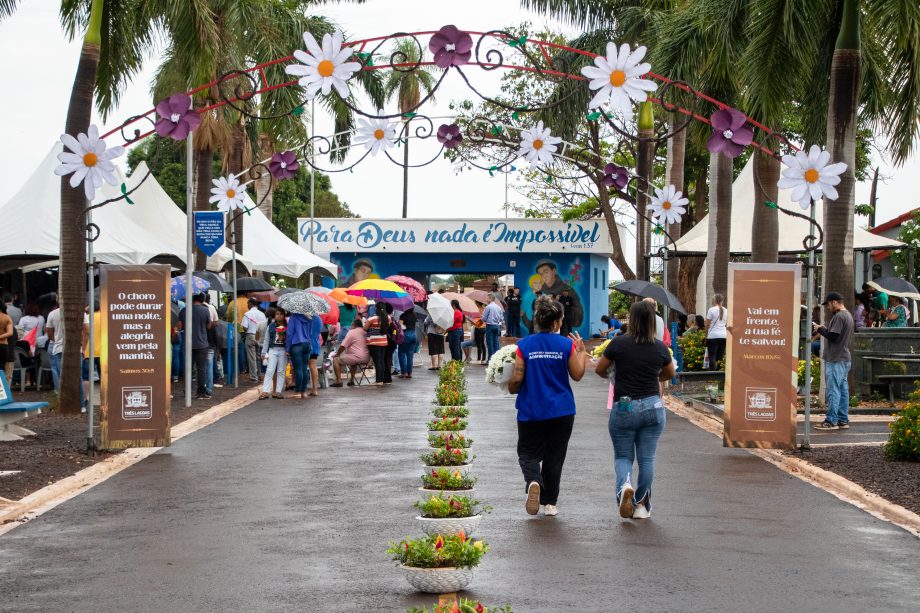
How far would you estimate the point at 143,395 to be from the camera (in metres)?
15.5

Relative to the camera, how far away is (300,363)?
23578 millimetres

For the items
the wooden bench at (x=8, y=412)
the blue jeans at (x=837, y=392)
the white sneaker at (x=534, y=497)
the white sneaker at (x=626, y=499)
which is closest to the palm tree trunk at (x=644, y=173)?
the blue jeans at (x=837, y=392)

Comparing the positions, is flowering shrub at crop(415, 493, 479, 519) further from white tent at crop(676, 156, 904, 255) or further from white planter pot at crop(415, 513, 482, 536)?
white tent at crop(676, 156, 904, 255)

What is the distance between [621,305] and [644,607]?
6836 centimetres

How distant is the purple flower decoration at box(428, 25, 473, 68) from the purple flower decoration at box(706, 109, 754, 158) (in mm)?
3315

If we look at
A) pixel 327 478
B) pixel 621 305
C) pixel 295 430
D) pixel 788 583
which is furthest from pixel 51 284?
pixel 621 305

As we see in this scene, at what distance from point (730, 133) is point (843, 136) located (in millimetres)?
4667

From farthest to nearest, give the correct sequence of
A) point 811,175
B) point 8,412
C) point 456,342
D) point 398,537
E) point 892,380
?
point 456,342, point 892,380, point 811,175, point 8,412, point 398,537

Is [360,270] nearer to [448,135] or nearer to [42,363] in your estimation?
[42,363]

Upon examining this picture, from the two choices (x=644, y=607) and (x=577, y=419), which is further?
(x=577, y=419)

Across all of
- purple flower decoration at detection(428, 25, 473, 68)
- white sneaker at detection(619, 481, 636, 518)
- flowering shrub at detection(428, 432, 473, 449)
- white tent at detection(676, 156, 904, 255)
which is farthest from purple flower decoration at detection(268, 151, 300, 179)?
white tent at detection(676, 156, 904, 255)

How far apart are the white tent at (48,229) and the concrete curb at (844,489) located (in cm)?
1404

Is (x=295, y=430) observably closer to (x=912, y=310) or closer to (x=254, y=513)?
(x=254, y=513)

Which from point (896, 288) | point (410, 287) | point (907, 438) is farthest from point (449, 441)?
point (896, 288)
